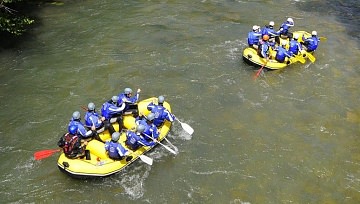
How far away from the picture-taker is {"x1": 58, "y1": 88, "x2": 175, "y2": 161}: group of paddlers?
34.3 feet

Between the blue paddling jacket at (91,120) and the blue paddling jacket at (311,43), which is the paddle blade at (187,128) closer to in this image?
the blue paddling jacket at (91,120)

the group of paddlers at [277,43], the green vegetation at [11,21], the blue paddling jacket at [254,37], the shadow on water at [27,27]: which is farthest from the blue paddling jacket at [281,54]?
the shadow on water at [27,27]

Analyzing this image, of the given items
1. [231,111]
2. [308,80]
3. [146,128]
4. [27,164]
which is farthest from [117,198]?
[308,80]

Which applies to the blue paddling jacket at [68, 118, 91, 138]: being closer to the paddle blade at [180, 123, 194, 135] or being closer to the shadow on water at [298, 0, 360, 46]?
the paddle blade at [180, 123, 194, 135]

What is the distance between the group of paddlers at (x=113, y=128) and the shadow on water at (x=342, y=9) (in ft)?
41.3

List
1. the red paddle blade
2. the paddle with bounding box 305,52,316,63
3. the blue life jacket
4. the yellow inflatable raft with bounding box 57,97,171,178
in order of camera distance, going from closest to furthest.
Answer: the yellow inflatable raft with bounding box 57,97,171,178, the red paddle blade, the blue life jacket, the paddle with bounding box 305,52,316,63

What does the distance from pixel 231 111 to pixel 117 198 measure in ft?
Answer: 17.3

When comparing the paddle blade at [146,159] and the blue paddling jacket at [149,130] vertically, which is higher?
the blue paddling jacket at [149,130]

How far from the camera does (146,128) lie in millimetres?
11148

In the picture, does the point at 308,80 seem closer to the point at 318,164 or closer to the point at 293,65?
the point at 293,65

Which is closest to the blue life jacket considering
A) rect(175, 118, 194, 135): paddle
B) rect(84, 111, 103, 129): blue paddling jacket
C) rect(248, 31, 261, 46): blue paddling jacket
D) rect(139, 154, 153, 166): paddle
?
rect(175, 118, 194, 135): paddle

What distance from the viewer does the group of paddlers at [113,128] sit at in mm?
10461

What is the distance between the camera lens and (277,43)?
16.6m

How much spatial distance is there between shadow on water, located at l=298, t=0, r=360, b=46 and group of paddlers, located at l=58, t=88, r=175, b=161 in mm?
12589
